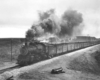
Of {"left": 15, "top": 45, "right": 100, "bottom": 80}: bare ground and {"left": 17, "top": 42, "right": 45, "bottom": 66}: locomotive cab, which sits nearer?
{"left": 15, "top": 45, "right": 100, "bottom": 80}: bare ground

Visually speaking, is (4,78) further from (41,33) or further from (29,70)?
(41,33)

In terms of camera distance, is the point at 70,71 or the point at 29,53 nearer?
the point at 70,71

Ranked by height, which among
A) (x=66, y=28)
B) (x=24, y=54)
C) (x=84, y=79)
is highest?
(x=66, y=28)

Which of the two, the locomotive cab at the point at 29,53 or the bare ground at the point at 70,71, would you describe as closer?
the bare ground at the point at 70,71

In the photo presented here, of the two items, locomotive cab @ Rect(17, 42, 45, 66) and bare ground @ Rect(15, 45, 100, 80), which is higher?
locomotive cab @ Rect(17, 42, 45, 66)

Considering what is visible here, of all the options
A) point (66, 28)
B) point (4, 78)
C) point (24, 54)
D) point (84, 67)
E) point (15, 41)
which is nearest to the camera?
point (4, 78)

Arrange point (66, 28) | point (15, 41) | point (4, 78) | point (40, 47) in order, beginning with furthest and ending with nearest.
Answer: point (66, 28) → point (15, 41) → point (40, 47) → point (4, 78)

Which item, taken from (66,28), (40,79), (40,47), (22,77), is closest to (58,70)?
(40,79)

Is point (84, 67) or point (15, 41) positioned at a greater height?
point (15, 41)

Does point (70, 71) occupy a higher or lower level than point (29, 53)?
lower

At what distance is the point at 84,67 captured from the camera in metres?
13.3

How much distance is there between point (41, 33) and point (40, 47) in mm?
1930

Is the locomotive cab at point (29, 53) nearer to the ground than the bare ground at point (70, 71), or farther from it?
farther from it

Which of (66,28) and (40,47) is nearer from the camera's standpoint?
(40,47)
